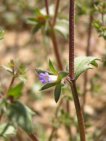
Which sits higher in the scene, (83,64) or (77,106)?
(83,64)

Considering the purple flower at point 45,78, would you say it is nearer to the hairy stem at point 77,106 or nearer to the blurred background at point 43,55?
the hairy stem at point 77,106

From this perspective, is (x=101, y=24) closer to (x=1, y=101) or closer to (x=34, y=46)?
(x=1, y=101)

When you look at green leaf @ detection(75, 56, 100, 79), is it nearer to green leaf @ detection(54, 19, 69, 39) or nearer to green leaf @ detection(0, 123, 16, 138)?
green leaf @ detection(0, 123, 16, 138)

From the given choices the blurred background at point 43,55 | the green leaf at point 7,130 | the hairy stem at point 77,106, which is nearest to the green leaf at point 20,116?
the green leaf at point 7,130

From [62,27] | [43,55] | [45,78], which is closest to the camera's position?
[45,78]

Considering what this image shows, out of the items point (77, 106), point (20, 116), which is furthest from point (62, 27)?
point (77, 106)

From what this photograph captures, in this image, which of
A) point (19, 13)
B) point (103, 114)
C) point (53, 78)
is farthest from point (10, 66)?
point (19, 13)

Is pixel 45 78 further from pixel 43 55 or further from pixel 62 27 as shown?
pixel 43 55

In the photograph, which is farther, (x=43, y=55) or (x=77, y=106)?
(x=43, y=55)
